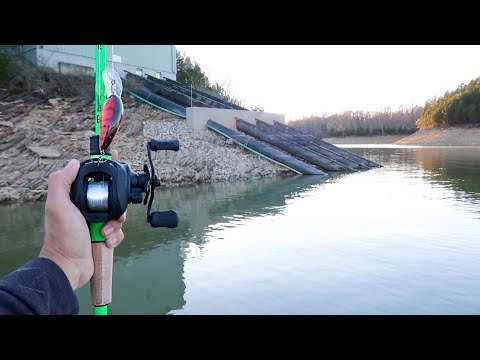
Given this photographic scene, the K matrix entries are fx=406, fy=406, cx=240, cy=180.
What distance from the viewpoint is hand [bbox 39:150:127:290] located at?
1.54 metres

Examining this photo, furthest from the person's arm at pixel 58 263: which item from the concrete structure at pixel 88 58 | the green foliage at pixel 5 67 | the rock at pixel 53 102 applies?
the green foliage at pixel 5 67

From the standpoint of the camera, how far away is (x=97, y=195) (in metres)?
1.61

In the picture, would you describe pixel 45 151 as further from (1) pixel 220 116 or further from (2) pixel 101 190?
(2) pixel 101 190

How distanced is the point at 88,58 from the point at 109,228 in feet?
69.1

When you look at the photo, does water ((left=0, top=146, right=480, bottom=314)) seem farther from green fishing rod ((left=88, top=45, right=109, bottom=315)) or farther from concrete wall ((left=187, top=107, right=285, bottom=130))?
concrete wall ((left=187, top=107, right=285, bottom=130))

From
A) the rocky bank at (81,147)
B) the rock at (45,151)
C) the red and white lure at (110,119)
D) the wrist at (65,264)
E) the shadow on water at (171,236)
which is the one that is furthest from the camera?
the rock at (45,151)

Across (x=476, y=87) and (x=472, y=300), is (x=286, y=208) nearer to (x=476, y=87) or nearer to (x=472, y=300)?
(x=472, y=300)

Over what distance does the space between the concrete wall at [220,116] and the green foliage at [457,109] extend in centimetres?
4356

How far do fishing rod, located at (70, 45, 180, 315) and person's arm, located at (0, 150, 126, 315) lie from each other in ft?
0.13

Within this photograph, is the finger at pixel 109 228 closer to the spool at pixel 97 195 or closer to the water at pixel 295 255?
the spool at pixel 97 195

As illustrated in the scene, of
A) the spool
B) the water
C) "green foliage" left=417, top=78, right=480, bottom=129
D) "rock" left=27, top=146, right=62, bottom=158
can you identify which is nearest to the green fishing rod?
the spool

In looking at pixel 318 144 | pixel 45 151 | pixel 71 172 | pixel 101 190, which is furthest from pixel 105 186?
pixel 318 144

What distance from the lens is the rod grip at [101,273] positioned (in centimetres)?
178
